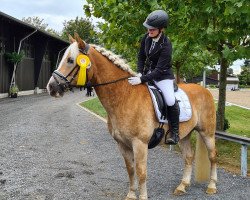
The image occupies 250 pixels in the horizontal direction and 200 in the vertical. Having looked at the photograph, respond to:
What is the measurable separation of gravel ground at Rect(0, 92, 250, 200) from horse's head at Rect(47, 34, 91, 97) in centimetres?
193

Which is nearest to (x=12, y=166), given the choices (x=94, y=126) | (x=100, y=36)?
(x=100, y=36)

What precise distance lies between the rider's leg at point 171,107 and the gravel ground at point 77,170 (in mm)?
1035

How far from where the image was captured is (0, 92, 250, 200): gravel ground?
21.5 feet

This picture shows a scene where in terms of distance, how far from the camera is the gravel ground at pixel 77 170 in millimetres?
6543

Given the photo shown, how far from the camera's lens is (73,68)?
5297mm

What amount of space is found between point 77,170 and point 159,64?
3.30m

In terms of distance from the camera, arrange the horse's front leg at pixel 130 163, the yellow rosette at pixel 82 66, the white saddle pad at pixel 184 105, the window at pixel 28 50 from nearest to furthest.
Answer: the yellow rosette at pixel 82 66 < the horse's front leg at pixel 130 163 < the white saddle pad at pixel 184 105 < the window at pixel 28 50

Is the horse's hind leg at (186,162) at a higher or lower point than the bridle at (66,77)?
lower

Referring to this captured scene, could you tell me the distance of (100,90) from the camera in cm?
563

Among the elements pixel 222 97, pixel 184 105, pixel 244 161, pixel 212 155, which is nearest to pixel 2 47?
pixel 222 97

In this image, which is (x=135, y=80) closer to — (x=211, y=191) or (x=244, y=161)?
(x=211, y=191)

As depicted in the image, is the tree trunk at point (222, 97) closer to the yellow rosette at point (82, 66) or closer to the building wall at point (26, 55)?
the yellow rosette at point (82, 66)

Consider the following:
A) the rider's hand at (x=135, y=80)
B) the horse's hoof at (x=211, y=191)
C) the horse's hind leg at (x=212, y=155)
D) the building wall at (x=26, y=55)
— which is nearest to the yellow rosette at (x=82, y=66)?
the rider's hand at (x=135, y=80)

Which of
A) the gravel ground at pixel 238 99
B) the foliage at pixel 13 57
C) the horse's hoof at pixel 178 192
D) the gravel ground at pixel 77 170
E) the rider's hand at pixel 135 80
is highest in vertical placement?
the foliage at pixel 13 57
